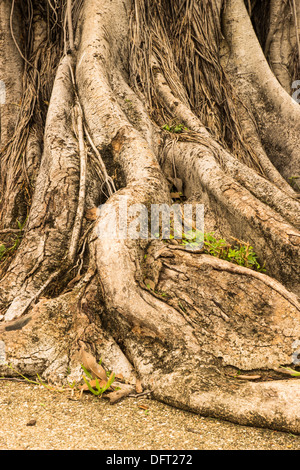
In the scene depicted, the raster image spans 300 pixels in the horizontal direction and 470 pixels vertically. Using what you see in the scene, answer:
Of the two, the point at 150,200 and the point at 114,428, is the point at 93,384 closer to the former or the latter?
the point at 114,428

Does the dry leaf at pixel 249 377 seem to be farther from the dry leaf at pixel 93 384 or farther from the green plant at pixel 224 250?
the green plant at pixel 224 250

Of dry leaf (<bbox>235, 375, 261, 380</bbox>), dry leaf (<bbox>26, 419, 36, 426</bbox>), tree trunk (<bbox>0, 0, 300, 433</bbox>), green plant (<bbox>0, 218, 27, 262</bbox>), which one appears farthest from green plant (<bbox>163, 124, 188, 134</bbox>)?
dry leaf (<bbox>26, 419, 36, 426</bbox>)

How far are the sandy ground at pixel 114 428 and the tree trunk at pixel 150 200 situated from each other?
0.07m

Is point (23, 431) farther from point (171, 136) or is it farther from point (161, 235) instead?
point (171, 136)

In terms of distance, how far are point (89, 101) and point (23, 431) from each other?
2552 mm

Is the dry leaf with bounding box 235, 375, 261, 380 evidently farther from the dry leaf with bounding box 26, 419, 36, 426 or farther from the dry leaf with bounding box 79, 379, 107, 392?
the dry leaf with bounding box 26, 419, 36, 426

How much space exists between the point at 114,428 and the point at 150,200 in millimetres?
1363

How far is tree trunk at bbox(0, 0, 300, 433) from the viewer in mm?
1884

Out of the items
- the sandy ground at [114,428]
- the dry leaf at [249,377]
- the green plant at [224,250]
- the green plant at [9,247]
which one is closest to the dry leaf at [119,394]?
the sandy ground at [114,428]

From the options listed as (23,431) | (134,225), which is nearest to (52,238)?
(134,225)

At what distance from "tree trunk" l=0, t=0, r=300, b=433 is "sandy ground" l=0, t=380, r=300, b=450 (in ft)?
0.22

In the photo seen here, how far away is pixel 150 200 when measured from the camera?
96.1 inches

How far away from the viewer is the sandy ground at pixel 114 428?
145 centimetres

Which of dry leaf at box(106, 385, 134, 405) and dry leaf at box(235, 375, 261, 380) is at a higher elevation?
dry leaf at box(235, 375, 261, 380)
